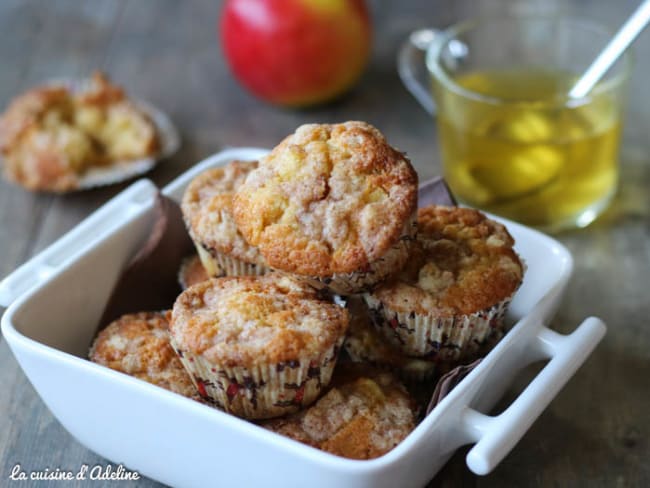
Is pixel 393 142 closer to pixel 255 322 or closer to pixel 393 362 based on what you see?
pixel 393 362

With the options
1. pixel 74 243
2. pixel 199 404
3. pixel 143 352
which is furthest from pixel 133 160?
pixel 199 404

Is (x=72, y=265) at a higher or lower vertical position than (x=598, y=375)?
higher

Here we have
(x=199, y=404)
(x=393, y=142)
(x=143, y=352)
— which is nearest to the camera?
(x=199, y=404)

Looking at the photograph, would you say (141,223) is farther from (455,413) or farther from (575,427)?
(575,427)

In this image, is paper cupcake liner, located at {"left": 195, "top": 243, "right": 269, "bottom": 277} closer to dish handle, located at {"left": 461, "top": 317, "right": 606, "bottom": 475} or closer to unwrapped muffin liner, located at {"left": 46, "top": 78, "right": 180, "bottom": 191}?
dish handle, located at {"left": 461, "top": 317, "right": 606, "bottom": 475}

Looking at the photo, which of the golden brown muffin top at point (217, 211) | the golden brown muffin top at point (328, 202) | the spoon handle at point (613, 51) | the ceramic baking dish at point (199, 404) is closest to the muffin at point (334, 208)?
the golden brown muffin top at point (328, 202)

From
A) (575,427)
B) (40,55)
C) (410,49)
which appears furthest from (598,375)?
(40,55)
